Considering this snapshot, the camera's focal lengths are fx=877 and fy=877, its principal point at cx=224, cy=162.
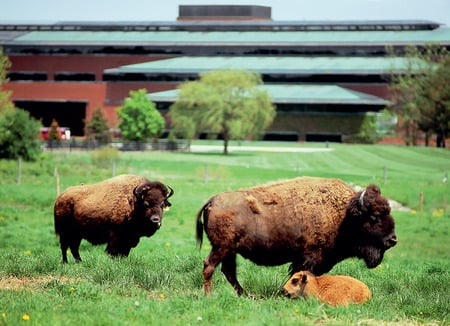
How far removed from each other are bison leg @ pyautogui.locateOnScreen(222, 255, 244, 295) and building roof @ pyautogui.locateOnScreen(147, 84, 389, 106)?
70.4 meters

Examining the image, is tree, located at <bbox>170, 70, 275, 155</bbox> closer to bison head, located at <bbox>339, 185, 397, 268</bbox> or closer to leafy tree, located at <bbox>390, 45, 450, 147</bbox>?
leafy tree, located at <bbox>390, 45, 450, 147</bbox>

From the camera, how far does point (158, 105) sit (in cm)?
8706

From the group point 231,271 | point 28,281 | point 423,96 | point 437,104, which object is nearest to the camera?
point 231,271

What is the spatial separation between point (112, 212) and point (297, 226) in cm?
397

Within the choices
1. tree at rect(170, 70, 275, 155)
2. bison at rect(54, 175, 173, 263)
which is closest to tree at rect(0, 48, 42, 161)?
tree at rect(170, 70, 275, 155)

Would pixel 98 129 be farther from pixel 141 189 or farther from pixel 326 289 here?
pixel 326 289

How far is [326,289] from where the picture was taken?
36.3ft

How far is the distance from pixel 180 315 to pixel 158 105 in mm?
77607

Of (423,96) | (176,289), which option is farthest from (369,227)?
(423,96)

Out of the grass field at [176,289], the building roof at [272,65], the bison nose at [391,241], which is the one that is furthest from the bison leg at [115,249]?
the building roof at [272,65]

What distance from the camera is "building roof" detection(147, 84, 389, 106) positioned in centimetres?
8175

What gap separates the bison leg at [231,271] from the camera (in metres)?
11.5

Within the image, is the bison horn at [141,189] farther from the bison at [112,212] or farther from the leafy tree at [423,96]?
the leafy tree at [423,96]

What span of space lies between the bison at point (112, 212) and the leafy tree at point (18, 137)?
33183 mm
